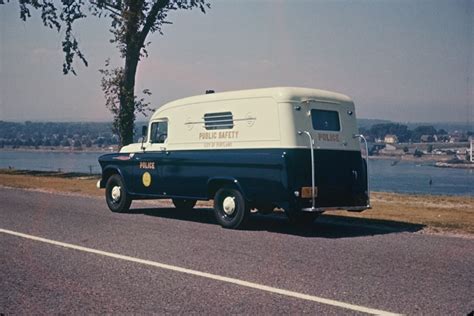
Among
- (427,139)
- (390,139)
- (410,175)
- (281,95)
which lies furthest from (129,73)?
(410,175)

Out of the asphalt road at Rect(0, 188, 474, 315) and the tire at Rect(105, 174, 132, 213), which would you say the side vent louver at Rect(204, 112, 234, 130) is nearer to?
the asphalt road at Rect(0, 188, 474, 315)

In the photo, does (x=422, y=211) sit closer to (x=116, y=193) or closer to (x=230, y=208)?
(x=230, y=208)

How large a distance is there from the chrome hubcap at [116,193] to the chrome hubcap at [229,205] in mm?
3894

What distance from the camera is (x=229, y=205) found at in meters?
11.9

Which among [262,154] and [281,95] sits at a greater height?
[281,95]

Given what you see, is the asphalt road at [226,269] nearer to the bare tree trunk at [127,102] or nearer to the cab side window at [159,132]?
the cab side window at [159,132]

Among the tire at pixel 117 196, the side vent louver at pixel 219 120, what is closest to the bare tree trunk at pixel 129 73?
the tire at pixel 117 196

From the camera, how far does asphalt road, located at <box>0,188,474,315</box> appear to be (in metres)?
5.98

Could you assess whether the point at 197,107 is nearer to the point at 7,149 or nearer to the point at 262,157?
the point at 262,157

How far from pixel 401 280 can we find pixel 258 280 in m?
1.72

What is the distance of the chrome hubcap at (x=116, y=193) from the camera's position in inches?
587

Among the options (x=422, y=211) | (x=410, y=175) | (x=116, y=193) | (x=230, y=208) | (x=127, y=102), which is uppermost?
(x=127, y=102)

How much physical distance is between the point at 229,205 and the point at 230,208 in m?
0.07

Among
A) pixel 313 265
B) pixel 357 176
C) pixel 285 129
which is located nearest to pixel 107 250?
pixel 313 265
